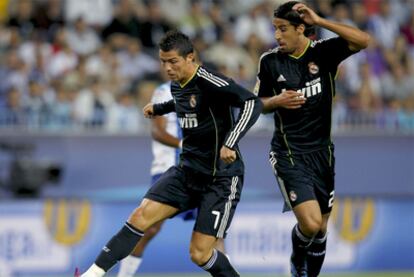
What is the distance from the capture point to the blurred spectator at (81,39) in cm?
1742

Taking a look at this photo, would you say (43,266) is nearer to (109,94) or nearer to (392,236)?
(109,94)

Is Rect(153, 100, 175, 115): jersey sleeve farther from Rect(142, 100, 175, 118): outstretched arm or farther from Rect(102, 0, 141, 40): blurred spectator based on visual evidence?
Rect(102, 0, 141, 40): blurred spectator

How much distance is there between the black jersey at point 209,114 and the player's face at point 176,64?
11 cm

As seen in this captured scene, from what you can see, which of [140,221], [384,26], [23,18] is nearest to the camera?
[140,221]

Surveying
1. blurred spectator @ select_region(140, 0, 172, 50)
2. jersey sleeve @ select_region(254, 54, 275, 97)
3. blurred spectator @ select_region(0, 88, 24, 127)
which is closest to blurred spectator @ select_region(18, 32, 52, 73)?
blurred spectator @ select_region(0, 88, 24, 127)

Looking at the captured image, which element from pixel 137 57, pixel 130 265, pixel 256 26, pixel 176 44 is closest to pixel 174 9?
pixel 256 26

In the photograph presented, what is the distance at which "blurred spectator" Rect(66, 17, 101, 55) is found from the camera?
17422mm

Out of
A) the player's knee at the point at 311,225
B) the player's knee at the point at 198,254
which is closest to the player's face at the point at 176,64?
the player's knee at the point at 198,254

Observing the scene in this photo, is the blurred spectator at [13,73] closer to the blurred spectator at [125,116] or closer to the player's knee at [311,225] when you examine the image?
the blurred spectator at [125,116]

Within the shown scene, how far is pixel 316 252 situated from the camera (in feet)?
34.3

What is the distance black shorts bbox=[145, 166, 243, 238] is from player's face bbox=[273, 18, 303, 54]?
4.03 ft

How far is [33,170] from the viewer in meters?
15.6

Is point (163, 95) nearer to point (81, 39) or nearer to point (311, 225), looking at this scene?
point (311, 225)

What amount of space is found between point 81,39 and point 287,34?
26.5 ft
